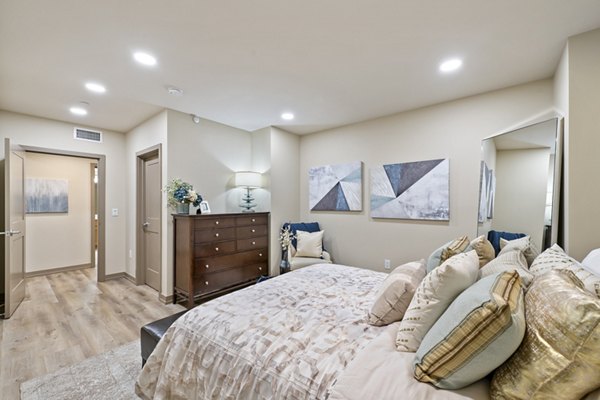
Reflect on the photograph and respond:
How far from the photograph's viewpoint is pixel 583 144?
1.93 metres

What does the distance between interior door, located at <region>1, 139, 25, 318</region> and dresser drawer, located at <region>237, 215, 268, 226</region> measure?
2.54m

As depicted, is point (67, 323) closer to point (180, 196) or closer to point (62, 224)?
point (180, 196)

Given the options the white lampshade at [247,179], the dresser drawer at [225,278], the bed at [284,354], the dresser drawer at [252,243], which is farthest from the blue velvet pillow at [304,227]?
the bed at [284,354]

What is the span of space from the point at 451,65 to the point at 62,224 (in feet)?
21.9

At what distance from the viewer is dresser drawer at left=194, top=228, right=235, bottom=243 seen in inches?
131

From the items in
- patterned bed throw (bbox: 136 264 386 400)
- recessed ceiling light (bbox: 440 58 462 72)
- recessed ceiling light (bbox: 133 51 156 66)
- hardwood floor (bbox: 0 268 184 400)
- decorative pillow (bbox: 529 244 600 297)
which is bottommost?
hardwood floor (bbox: 0 268 184 400)

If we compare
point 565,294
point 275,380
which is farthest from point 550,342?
point 275,380

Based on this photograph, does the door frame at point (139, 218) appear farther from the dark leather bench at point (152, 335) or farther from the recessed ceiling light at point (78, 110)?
the dark leather bench at point (152, 335)

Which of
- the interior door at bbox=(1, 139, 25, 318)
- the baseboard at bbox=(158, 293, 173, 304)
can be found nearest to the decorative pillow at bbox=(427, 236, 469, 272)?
the baseboard at bbox=(158, 293, 173, 304)

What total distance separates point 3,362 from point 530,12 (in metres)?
4.77

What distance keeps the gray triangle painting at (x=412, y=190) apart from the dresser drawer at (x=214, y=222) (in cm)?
207

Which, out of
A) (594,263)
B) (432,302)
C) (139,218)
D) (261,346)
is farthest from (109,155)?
(594,263)

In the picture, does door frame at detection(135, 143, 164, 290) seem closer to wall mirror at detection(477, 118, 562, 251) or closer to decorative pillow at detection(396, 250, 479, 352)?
decorative pillow at detection(396, 250, 479, 352)

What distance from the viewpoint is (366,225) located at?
3941mm
